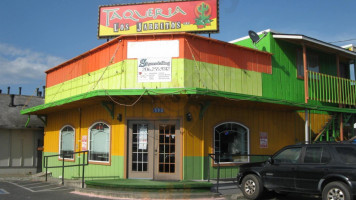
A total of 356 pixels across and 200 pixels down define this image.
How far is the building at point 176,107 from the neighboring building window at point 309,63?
66.4 inches

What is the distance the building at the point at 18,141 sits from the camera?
1994 centimetres

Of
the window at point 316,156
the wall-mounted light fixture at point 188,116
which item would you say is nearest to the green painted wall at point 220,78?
the wall-mounted light fixture at point 188,116

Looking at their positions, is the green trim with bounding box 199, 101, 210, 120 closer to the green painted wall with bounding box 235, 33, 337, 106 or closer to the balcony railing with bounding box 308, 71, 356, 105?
the green painted wall with bounding box 235, 33, 337, 106

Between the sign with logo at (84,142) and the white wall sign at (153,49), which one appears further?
the sign with logo at (84,142)

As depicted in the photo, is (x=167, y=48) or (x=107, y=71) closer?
A: (x=167, y=48)

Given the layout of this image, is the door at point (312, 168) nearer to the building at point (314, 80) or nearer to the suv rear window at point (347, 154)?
the suv rear window at point (347, 154)

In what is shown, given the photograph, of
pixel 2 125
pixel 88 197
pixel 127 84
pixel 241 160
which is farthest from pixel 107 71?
pixel 2 125

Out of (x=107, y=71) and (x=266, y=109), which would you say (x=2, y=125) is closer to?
(x=107, y=71)

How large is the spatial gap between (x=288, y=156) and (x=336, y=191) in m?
1.65

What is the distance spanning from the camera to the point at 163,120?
42.0 ft

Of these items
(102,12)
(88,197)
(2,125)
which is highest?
(102,12)

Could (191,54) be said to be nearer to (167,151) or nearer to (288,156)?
(167,151)

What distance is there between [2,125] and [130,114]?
10.2 metres

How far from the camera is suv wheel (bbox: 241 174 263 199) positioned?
9.84 metres
